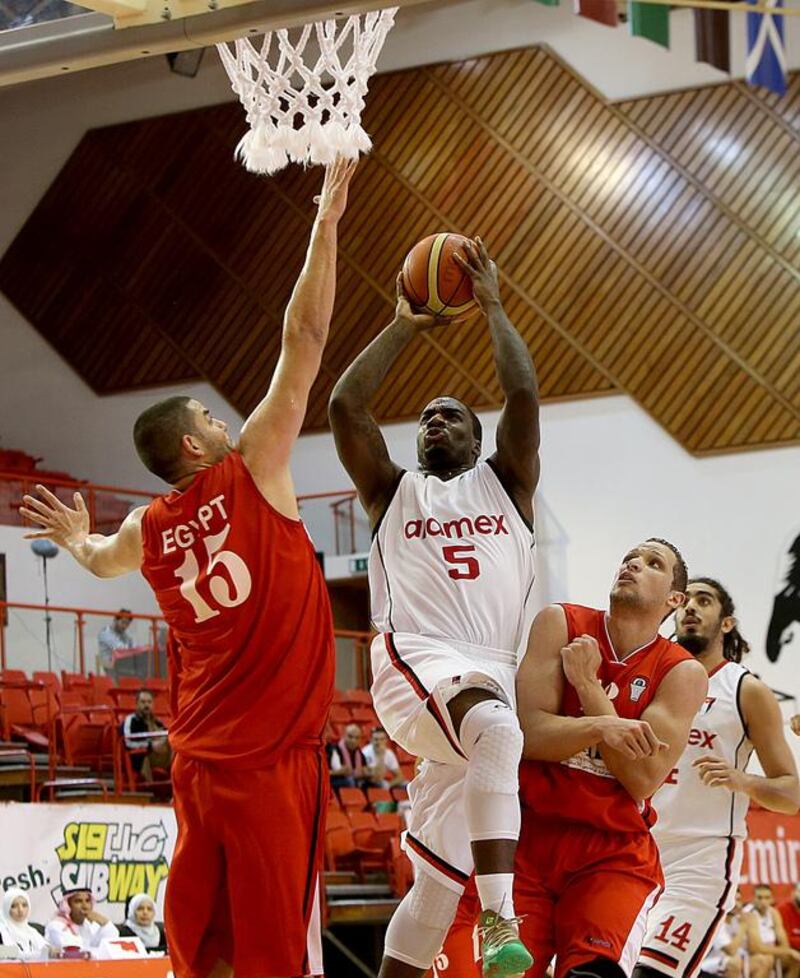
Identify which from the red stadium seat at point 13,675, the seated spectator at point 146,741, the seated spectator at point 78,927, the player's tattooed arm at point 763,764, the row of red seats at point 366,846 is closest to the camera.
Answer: the player's tattooed arm at point 763,764

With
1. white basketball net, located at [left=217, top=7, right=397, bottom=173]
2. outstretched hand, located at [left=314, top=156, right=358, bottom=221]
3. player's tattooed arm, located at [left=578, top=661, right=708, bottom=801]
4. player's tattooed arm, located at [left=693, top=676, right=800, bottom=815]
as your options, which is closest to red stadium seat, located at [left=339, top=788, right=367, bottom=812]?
player's tattooed arm, located at [left=693, top=676, right=800, bottom=815]

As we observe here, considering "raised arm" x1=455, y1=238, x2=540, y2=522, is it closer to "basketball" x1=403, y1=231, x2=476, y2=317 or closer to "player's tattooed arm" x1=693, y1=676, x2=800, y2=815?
"basketball" x1=403, y1=231, x2=476, y2=317

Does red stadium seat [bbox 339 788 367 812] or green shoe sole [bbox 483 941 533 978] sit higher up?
green shoe sole [bbox 483 941 533 978]

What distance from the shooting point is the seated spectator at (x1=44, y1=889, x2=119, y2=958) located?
10.9 m

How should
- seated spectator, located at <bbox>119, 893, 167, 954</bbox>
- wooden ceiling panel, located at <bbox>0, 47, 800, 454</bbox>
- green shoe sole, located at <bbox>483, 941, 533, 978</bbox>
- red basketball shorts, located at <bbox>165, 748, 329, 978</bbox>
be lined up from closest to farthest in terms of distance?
green shoe sole, located at <bbox>483, 941, 533, 978</bbox>
red basketball shorts, located at <bbox>165, 748, 329, 978</bbox>
seated spectator, located at <bbox>119, 893, 167, 954</bbox>
wooden ceiling panel, located at <bbox>0, 47, 800, 454</bbox>

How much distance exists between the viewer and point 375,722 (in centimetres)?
1752

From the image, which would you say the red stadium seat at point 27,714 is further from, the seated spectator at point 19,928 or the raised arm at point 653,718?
the raised arm at point 653,718

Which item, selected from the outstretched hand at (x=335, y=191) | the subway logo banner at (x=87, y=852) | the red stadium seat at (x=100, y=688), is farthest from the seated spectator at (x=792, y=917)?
the outstretched hand at (x=335, y=191)

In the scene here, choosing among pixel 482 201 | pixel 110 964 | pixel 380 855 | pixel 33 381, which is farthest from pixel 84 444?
pixel 110 964

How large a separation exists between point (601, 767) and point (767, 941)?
9.89 meters

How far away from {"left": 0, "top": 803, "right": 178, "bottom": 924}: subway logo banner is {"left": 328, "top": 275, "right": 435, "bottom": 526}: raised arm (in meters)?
6.61

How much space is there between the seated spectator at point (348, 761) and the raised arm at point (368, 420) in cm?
1061

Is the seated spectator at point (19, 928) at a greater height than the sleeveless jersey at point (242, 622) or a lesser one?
lesser

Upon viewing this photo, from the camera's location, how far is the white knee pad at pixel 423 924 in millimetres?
4844
